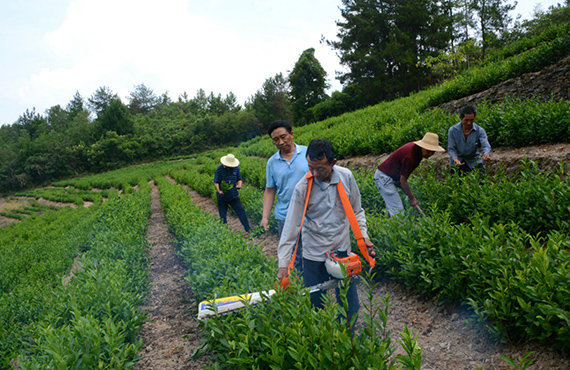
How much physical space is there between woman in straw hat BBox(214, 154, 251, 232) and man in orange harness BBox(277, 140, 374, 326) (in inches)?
164

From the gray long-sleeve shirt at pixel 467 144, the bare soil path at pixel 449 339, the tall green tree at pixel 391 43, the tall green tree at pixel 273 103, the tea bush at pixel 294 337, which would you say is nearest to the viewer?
the tea bush at pixel 294 337

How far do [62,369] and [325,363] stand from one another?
57.7 inches

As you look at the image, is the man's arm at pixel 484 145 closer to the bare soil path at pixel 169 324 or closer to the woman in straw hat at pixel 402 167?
the woman in straw hat at pixel 402 167

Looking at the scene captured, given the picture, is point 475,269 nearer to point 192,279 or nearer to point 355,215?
point 355,215

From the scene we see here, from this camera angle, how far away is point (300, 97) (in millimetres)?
40312

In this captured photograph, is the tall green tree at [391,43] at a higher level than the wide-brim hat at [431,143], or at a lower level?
higher

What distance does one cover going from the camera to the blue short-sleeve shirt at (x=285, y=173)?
373 centimetres

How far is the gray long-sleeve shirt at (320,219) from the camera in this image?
2.64 m

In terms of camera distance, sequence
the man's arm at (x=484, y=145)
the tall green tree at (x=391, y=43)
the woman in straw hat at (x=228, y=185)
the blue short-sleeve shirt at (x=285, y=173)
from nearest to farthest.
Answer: the blue short-sleeve shirt at (x=285, y=173) → the man's arm at (x=484, y=145) → the woman in straw hat at (x=228, y=185) → the tall green tree at (x=391, y=43)

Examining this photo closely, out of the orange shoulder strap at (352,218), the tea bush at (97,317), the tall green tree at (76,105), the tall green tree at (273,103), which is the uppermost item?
the tall green tree at (76,105)

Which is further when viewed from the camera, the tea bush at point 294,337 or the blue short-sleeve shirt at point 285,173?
the blue short-sleeve shirt at point 285,173

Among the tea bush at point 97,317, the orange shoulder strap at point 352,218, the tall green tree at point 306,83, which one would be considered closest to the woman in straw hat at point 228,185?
the tea bush at point 97,317

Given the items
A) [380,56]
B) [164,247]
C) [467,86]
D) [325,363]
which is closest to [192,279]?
[325,363]

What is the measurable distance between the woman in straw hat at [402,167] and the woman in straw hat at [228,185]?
3.14 m
